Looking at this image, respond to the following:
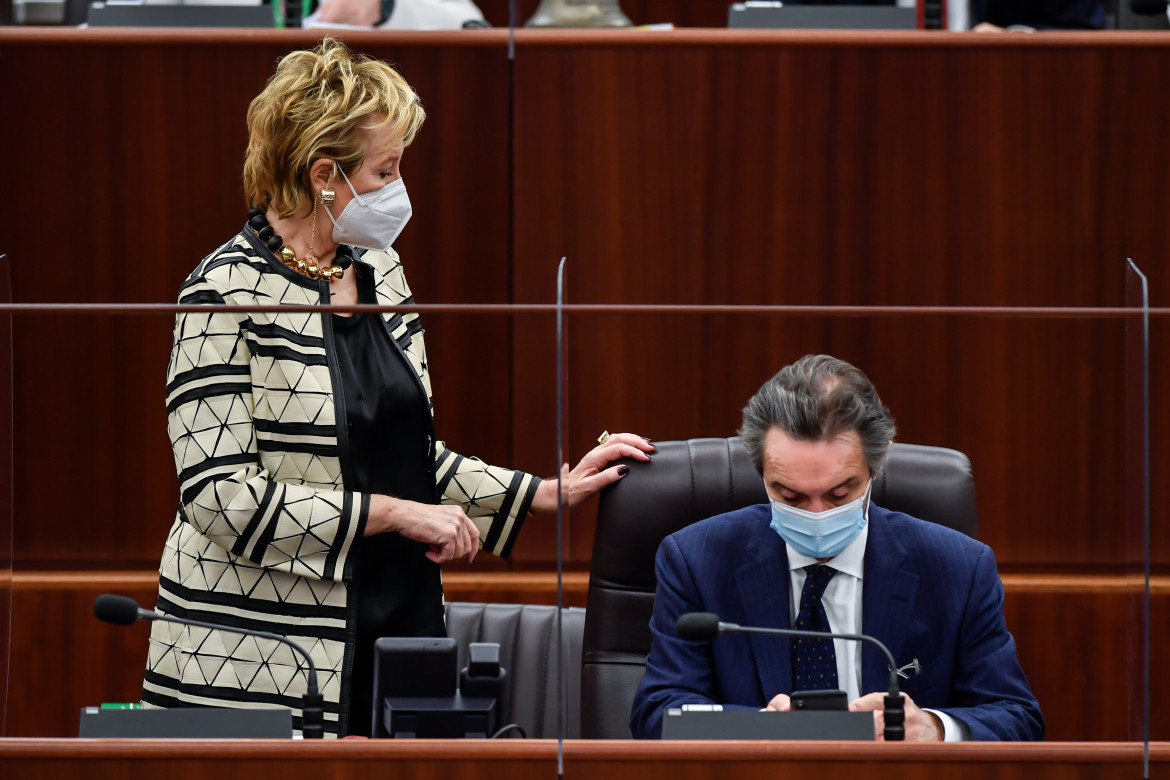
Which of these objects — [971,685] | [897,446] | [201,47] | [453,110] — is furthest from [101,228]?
[971,685]

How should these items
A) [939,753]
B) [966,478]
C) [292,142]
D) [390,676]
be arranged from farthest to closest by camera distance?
[966,478], [292,142], [390,676], [939,753]

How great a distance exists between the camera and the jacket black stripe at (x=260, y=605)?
176 centimetres

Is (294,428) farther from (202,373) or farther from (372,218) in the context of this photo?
(372,218)

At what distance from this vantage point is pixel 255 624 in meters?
1.77

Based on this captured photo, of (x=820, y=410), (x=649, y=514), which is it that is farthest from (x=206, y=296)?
(x=820, y=410)

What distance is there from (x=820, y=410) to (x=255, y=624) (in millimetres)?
678

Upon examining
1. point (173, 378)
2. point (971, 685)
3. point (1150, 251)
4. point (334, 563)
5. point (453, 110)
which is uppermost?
point (453, 110)

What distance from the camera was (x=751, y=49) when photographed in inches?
108

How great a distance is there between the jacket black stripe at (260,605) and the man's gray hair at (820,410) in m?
0.52

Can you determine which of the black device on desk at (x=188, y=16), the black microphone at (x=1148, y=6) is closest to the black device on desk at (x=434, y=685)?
the black device on desk at (x=188, y=16)

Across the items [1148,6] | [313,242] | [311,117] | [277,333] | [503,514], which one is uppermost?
[1148,6]

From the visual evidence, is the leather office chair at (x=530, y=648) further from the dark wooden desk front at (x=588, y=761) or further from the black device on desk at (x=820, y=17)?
the black device on desk at (x=820, y=17)

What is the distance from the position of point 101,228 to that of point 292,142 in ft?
3.58

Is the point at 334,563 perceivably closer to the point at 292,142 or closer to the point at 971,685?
the point at 292,142
